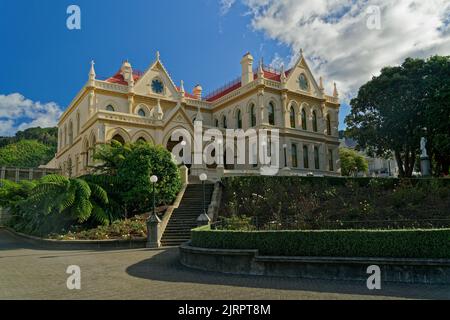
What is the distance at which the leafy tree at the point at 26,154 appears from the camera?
7544cm

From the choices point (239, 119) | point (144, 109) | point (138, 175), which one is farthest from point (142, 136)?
point (138, 175)

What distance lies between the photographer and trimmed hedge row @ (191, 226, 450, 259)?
909 centimetres

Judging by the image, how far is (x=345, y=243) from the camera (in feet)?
31.8

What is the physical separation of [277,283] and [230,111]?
30944mm

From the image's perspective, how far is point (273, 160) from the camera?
35406mm

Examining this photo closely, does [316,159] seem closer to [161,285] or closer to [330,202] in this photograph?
[330,202]

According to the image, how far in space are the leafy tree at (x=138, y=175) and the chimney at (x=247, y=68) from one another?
18556 millimetres

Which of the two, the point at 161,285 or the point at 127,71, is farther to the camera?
the point at 127,71

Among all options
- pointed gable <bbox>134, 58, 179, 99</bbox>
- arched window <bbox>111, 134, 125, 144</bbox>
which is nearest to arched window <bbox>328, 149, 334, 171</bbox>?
pointed gable <bbox>134, 58, 179, 99</bbox>

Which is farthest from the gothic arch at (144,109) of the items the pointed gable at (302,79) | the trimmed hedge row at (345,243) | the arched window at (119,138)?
the trimmed hedge row at (345,243)

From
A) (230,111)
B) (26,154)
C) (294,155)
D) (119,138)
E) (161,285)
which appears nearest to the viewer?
(161,285)

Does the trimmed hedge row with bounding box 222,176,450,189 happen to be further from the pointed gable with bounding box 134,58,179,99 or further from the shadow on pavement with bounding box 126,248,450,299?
the pointed gable with bounding box 134,58,179,99

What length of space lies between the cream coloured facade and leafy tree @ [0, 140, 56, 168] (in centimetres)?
3982
